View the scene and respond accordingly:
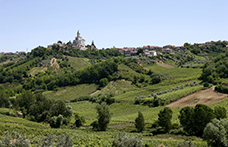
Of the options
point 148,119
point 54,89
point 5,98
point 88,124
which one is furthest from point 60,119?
point 54,89

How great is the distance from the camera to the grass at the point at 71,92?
120 metres

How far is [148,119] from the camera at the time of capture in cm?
5969

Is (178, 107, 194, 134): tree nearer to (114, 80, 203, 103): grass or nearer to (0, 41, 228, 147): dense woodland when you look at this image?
(0, 41, 228, 147): dense woodland

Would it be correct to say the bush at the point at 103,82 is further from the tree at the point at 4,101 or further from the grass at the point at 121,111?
the tree at the point at 4,101

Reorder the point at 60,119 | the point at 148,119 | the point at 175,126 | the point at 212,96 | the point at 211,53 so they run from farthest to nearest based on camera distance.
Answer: the point at 211,53
the point at 212,96
the point at 148,119
the point at 60,119
the point at 175,126

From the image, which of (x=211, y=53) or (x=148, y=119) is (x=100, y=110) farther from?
(x=211, y=53)

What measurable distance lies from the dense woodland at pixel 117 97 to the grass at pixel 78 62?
2.94 ft

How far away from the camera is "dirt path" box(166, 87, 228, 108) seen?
2664 inches

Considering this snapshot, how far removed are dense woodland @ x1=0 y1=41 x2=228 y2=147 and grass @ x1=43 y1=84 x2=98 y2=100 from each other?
1.21m

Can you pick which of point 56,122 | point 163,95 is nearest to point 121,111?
point 163,95

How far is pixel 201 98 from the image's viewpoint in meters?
71.5

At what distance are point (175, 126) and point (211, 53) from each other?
162655 mm

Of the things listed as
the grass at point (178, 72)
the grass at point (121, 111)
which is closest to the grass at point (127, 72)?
the grass at point (178, 72)

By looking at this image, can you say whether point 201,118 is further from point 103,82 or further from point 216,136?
point 103,82
